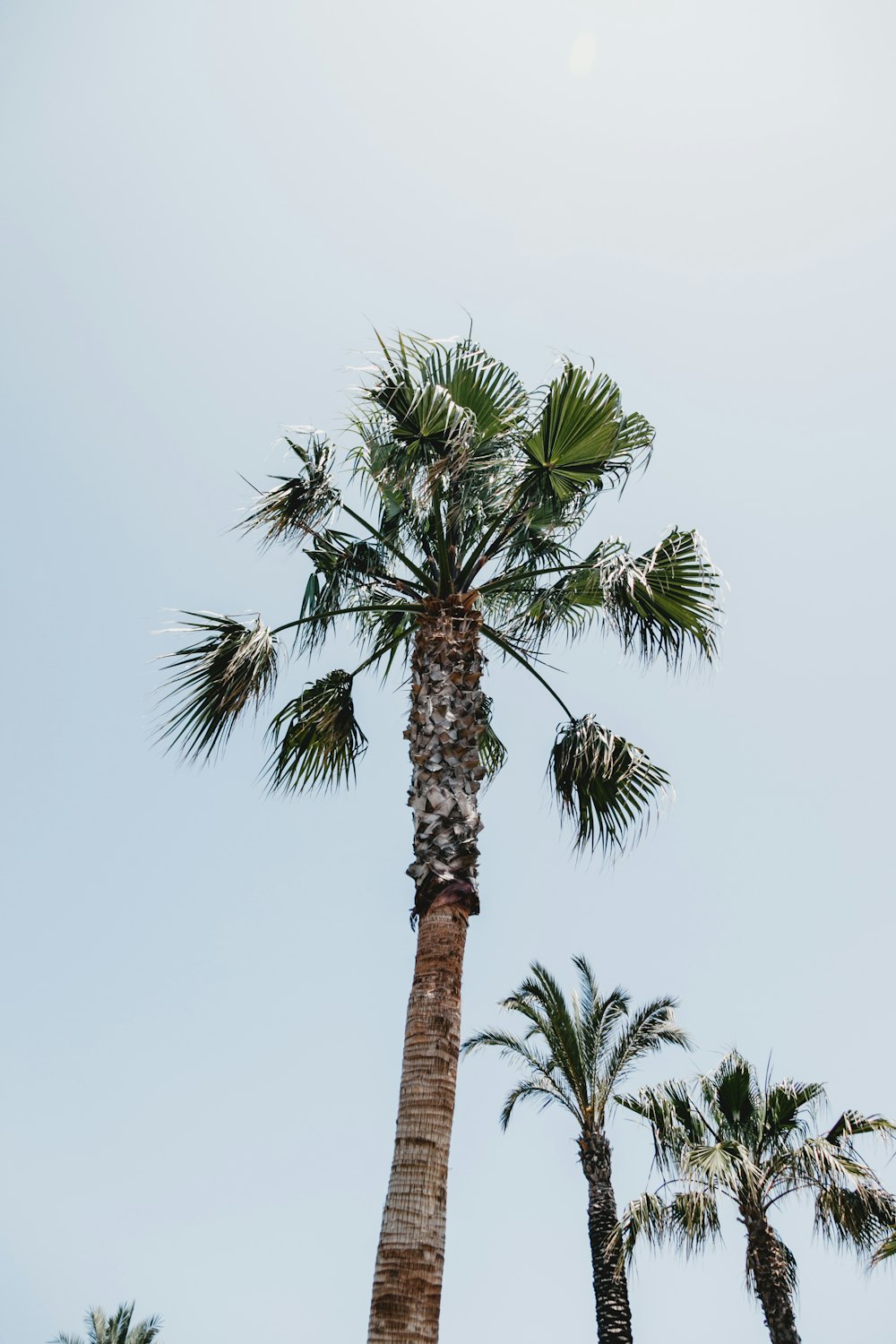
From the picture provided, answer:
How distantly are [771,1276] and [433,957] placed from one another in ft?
35.1

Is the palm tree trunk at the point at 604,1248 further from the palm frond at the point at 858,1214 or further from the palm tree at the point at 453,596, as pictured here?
the palm tree at the point at 453,596

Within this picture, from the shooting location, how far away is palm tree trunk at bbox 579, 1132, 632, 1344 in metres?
14.1

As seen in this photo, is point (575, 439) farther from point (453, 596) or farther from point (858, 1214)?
point (858, 1214)

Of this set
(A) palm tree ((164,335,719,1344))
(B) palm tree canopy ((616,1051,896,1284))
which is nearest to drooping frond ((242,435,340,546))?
(A) palm tree ((164,335,719,1344))

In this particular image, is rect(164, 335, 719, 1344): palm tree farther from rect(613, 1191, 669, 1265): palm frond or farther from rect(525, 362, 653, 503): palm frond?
rect(613, 1191, 669, 1265): palm frond

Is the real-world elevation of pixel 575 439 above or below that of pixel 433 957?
above

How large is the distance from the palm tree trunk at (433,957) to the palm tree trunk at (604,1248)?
10709 millimetres

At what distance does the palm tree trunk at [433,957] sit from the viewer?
4715 millimetres

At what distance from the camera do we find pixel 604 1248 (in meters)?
14.6

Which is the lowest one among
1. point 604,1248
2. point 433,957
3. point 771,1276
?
point 433,957

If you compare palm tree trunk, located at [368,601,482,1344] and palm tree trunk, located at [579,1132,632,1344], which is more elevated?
palm tree trunk, located at [579,1132,632,1344]

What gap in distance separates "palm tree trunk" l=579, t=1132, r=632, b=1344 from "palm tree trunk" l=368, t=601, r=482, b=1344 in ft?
35.1

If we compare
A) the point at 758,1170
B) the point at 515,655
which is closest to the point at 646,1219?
the point at 758,1170

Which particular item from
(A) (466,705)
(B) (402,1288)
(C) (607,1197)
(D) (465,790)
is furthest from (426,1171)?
(C) (607,1197)
